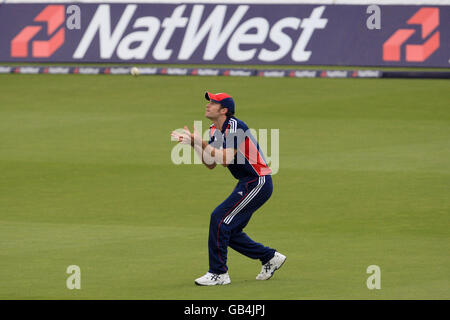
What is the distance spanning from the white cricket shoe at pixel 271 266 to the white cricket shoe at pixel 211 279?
1.67 ft

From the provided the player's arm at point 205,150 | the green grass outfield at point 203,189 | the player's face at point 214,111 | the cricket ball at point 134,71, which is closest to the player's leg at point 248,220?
the green grass outfield at point 203,189

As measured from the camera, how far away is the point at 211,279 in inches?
419

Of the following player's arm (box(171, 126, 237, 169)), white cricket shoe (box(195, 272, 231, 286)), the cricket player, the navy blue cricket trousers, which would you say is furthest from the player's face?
white cricket shoe (box(195, 272, 231, 286))

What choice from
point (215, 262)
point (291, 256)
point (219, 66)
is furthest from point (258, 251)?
point (219, 66)

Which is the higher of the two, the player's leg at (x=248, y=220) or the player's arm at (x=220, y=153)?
the player's arm at (x=220, y=153)

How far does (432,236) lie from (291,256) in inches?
90.0

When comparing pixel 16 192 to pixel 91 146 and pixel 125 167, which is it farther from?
pixel 91 146

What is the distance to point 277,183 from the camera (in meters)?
Answer: 17.4

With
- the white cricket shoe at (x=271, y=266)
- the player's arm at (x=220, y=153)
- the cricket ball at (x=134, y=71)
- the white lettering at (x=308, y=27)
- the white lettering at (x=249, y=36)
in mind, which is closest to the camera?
the player's arm at (x=220, y=153)

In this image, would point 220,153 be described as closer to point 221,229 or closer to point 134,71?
point 221,229

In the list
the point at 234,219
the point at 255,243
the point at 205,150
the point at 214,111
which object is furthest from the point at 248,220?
the point at 214,111

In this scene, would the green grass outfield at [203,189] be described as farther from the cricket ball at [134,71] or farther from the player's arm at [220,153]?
the player's arm at [220,153]

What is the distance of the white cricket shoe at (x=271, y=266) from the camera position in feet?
35.9

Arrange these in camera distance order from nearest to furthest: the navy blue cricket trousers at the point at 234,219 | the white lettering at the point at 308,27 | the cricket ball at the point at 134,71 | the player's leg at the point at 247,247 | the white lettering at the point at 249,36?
the navy blue cricket trousers at the point at 234,219 < the player's leg at the point at 247,247 < the cricket ball at the point at 134,71 < the white lettering at the point at 308,27 < the white lettering at the point at 249,36
